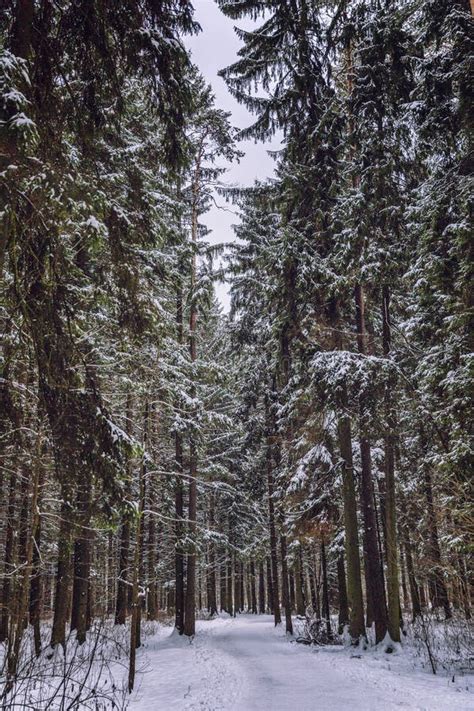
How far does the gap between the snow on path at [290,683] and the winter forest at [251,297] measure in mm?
94

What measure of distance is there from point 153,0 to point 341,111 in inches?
358

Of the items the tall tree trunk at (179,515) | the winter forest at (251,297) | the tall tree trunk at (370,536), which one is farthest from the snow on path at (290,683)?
the tall tree trunk at (179,515)

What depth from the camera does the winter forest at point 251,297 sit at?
5.05 meters

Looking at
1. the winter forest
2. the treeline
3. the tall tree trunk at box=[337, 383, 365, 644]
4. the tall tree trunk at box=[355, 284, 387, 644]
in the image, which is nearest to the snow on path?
the winter forest

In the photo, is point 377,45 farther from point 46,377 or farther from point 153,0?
point 46,377

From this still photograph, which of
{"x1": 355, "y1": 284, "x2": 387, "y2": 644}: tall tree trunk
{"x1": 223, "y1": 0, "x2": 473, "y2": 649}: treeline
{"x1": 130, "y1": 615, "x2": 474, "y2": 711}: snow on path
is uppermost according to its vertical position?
{"x1": 223, "y1": 0, "x2": 473, "y2": 649}: treeline

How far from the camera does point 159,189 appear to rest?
1318cm

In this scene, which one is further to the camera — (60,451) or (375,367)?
(375,367)

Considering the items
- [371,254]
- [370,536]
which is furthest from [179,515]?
[371,254]

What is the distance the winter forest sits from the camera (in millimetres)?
5047

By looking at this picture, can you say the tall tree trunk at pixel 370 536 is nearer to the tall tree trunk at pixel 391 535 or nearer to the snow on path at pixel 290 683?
the tall tree trunk at pixel 391 535

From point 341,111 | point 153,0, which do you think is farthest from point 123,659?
point 341,111

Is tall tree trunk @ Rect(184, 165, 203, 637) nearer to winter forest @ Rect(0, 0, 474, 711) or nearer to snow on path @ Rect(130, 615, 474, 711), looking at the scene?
winter forest @ Rect(0, 0, 474, 711)

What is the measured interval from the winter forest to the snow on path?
0.31ft
